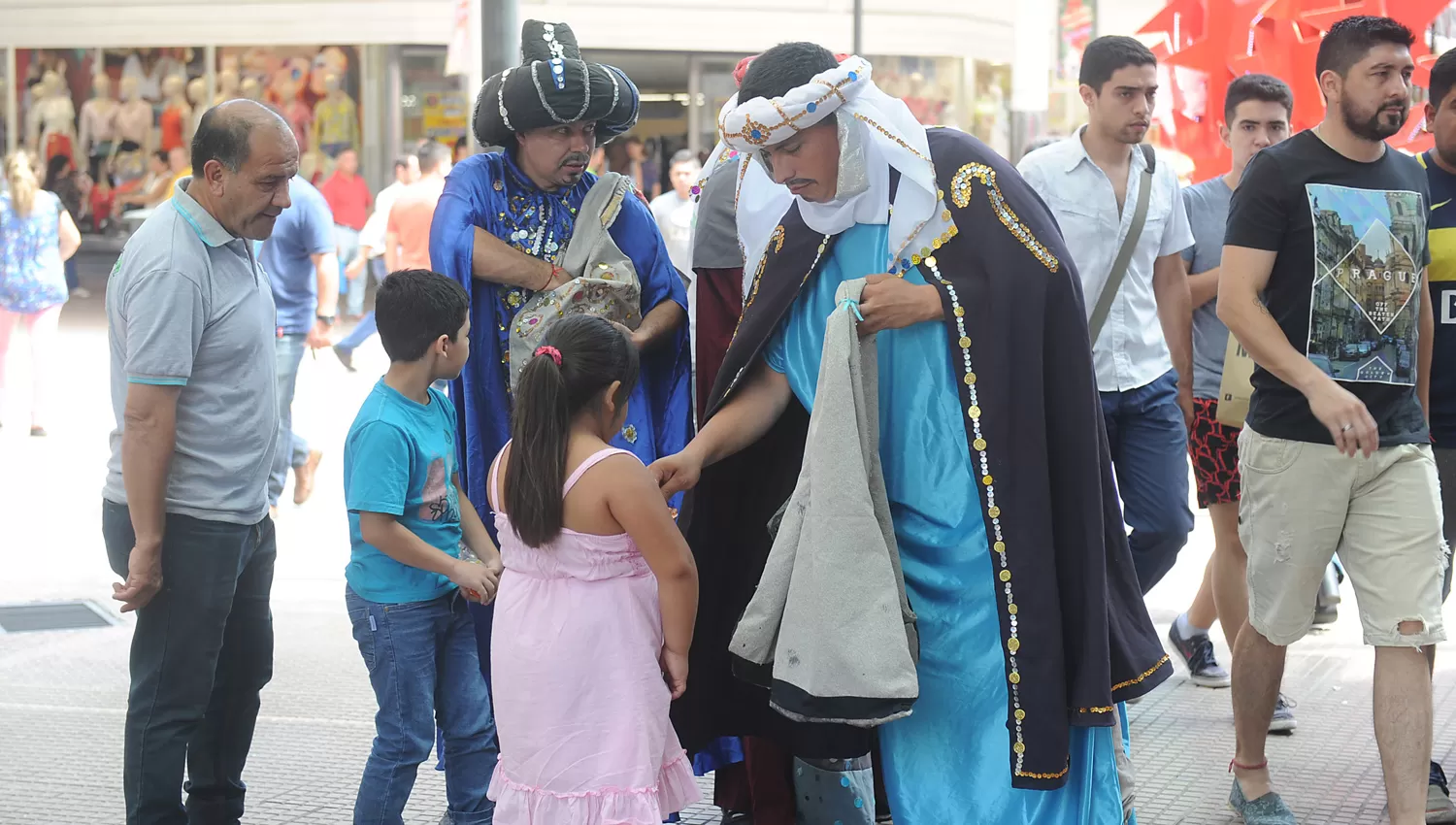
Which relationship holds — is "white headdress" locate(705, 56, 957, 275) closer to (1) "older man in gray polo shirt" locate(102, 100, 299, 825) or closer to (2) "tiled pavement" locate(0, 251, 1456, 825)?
(1) "older man in gray polo shirt" locate(102, 100, 299, 825)

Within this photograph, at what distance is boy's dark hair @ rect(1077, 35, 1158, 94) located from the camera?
5246mm

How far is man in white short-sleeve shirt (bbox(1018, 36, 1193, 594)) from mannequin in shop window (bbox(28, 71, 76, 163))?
75.8ft

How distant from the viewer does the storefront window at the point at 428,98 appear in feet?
80.1

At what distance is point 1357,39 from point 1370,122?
21 cm

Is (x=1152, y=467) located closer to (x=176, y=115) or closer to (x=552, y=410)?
(x=552, y=410)

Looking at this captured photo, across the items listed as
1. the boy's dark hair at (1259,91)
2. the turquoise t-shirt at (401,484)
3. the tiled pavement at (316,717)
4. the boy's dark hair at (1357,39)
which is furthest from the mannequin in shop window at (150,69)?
the boy's dark hair at (1357,39)

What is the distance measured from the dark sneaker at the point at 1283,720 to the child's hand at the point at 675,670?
2351 millimetres

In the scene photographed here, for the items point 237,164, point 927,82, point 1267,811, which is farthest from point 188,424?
point 927,82

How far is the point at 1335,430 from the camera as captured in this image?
12.6 feet

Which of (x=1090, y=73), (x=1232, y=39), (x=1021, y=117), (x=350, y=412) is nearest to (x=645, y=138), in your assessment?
(x=1021, y=117)

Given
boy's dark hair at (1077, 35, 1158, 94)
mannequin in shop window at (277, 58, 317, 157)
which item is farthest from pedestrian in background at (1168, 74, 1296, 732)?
mannequin in shop window at (277, 58, 317, 157)

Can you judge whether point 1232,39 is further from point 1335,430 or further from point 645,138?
point 645,138

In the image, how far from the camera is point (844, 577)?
311 cm

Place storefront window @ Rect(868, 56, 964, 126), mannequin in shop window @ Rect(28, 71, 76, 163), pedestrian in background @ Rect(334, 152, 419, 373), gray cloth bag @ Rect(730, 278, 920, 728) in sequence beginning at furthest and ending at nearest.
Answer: storefront window @ Rect(868, 56, 964, 126) → mannequin in shop window @ Rect(28, 71, 76, 163) → pedestrian in background @ Rect(334, 152, 419, 373) → gray cloth bag @ Rect(730, 278, 920, 728)
